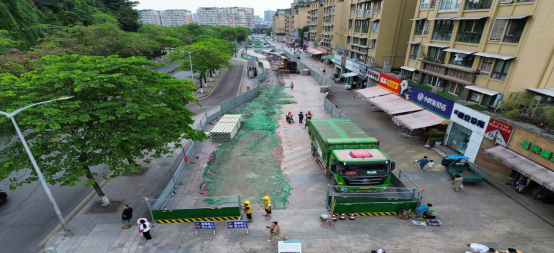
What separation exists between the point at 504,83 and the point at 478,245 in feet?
46.3

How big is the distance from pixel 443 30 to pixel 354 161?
19906 millimetres

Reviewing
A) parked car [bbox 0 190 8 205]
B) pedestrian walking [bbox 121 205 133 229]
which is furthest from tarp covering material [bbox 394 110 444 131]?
parked car [bbox 0 190 8 205]

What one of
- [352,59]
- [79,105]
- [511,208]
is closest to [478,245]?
[511,208]

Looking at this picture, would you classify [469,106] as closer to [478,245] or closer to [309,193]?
[478,245]

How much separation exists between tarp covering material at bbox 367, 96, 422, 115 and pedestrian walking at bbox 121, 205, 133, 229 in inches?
971

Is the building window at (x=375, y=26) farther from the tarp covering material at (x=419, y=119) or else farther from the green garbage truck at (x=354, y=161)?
the green garbage truck at (x=354, y=161)

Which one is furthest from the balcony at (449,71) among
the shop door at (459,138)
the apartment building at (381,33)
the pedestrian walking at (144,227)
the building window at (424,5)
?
the pedestrian walking at (144,227)

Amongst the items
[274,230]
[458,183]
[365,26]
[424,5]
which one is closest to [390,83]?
[424,5]

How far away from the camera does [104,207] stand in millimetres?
15406

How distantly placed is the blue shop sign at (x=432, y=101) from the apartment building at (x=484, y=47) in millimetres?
1695

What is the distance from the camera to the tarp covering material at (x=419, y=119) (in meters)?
22.5

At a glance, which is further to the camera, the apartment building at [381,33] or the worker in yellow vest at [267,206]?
the apartment building at [381,33]

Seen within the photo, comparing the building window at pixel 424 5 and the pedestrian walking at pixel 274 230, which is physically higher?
the building window at pixel 424 5

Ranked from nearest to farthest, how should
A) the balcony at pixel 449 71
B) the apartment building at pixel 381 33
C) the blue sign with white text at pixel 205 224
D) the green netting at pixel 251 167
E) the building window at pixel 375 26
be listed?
the blue sign with white text at pixel 205 224, the green netting at pixel 251 167, the balcony at pixel 449 71, the apartment building at pixel 381 33, the building window at pixel 375 26
